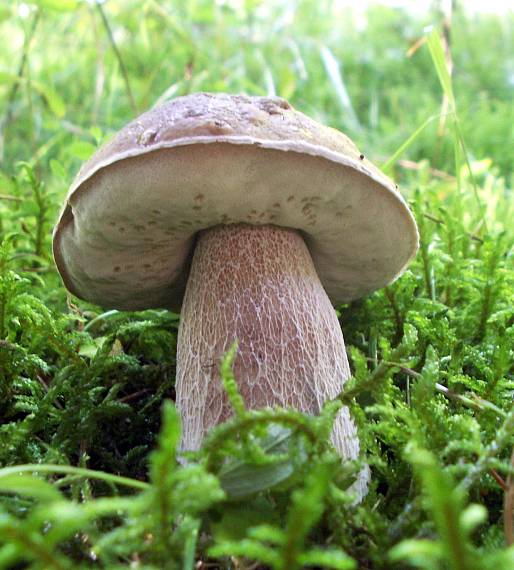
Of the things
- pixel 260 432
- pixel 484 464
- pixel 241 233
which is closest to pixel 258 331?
pixel 241 233

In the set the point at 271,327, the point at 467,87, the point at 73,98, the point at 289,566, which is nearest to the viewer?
the point at 289,566

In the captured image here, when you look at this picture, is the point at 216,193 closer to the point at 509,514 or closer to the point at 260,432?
the point at 260,432

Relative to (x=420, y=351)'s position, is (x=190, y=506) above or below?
above

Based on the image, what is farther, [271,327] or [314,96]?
[314,96]

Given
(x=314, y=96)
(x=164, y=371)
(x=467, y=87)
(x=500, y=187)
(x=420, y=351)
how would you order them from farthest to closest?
(x=467, y=87)
(x=314, y=96)
(x=500, y=187)
(x=164, y=371)
(x=420, y=351)

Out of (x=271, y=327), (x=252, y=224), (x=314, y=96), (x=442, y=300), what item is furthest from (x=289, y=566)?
(x=314, y=96)

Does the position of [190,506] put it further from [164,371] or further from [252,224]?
[164,371]

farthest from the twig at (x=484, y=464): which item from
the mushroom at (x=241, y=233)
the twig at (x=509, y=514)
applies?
the mushroom at (x=241, y=233)

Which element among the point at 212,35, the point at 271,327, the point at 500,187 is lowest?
the point at 500,187
